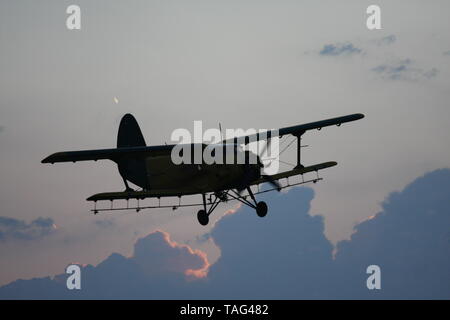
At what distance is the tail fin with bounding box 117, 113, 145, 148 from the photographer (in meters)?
47.6

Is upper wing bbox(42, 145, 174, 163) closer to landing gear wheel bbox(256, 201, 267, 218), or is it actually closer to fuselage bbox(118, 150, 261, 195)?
fuselage bbox(118, 150, 261, 195)

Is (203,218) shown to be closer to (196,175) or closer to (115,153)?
(196,175)

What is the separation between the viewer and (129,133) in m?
47.8

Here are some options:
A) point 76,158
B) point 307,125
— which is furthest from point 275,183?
point 76,158

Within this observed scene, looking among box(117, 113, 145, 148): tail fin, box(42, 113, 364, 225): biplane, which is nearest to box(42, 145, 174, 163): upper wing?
box(42, 113, 364, 225): biplane

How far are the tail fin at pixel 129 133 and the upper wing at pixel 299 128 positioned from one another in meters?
10.3

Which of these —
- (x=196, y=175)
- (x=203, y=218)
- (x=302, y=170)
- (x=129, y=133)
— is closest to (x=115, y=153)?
(x=196, y=175)

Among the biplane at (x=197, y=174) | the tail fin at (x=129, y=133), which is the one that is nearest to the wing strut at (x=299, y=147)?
the biplane at (x=197, y=174)

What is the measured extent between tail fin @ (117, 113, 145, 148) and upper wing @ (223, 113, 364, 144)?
10.3m

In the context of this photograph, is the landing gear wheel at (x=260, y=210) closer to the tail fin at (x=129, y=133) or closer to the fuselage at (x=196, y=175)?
the fuselage at (x=196, y=175)

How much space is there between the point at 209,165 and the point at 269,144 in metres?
3.52

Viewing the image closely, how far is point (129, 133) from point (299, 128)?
13.1 m

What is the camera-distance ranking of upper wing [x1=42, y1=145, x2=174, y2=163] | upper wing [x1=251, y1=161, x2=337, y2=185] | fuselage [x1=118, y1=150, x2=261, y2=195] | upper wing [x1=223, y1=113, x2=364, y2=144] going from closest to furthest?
upper wing [x1=42, y1=145, x2=174, y2=163]
fuselage [x1=118, y1=150, x2=261, y2=195]
upper wing [x1=251, y1=161, x2=337, y2=185]
upper wing [x1=223, y1=113, x2=364, y2=144]
